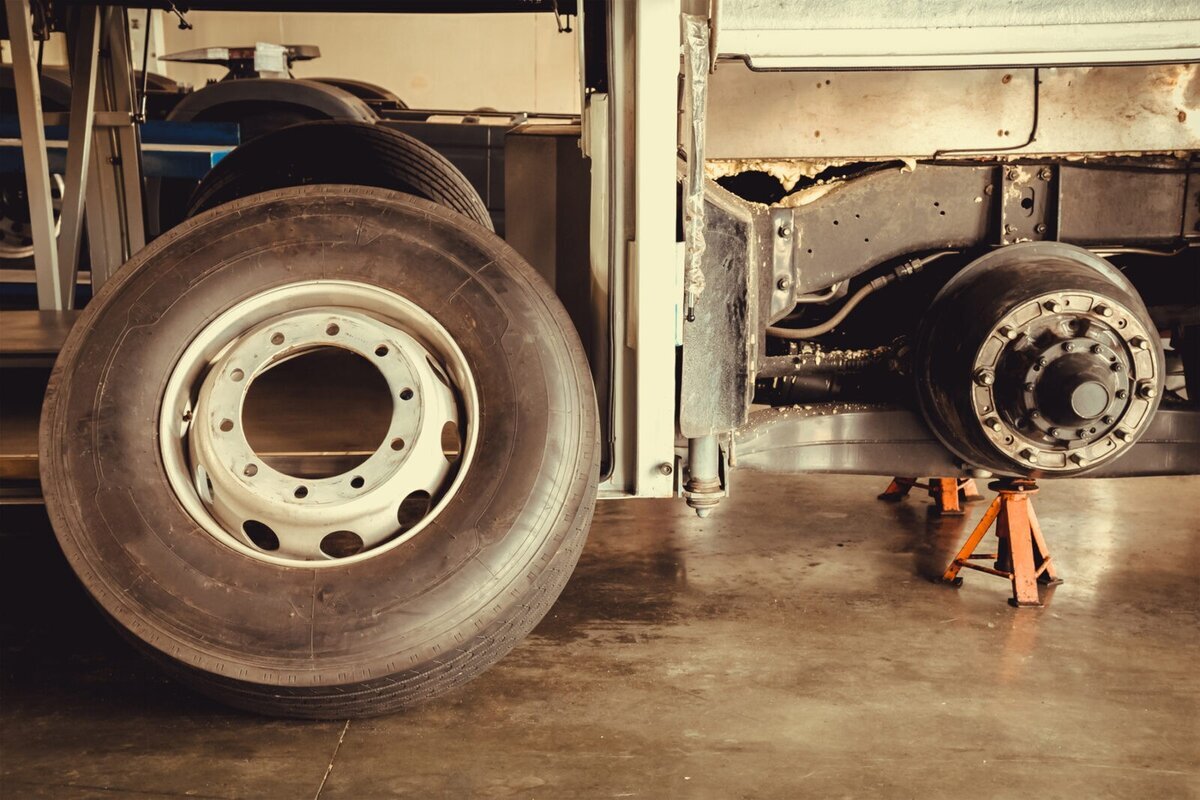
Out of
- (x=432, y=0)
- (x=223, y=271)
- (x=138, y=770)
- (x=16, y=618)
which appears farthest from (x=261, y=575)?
(x=432, y=0)

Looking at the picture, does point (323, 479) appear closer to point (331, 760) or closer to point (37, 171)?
point (331, 760)

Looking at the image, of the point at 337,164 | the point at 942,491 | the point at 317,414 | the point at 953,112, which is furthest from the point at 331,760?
the point at 942,491

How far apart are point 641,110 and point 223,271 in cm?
83

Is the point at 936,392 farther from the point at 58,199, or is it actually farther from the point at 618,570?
the point at 58,199

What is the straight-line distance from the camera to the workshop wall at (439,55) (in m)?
11.0

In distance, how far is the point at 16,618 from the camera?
2496mm

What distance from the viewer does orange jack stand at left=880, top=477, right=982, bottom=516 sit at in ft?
11.6

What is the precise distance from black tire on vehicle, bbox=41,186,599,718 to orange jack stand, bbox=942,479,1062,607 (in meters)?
1.32

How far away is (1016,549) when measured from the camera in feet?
8.95

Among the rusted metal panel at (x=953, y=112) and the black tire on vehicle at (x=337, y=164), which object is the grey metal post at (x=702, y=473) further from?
the black tire on vehicle at (x=337, y=164)

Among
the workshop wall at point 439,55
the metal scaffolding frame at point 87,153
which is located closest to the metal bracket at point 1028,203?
the metal scaffolding frame at point 87,153

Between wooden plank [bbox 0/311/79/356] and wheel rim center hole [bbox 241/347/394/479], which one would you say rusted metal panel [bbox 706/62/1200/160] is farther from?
wooden plank [bbox 0/311/79/356]

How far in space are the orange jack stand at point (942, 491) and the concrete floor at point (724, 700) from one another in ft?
1.60

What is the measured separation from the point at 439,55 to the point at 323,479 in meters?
9.93
